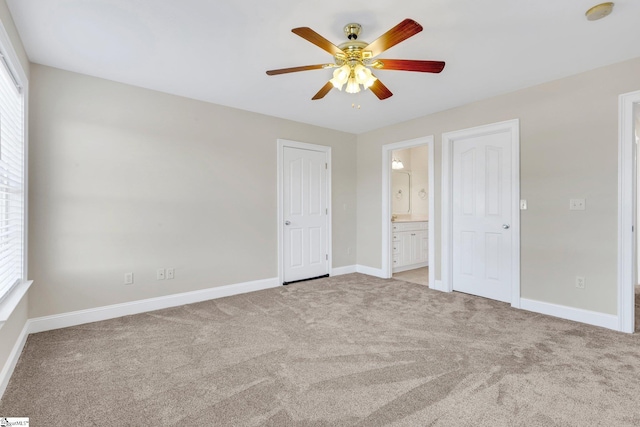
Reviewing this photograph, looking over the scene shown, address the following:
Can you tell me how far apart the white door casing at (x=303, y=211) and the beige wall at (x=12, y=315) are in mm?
2691

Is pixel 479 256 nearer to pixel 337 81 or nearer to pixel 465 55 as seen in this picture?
pixel 465 55

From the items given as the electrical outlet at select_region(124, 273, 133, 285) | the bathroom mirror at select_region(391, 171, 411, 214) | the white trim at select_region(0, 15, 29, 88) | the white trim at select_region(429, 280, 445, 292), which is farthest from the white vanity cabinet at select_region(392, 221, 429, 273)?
the white trim at select_region(0, 15, 29, 88)

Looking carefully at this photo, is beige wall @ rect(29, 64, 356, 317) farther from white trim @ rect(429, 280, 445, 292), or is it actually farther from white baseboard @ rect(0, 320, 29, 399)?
white trim @ rect(429, 280, 445, 292)

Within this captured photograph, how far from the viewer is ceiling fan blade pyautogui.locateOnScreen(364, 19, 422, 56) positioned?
1682 millimetres

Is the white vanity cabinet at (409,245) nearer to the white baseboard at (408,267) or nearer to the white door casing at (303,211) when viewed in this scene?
the white baseboard at (408,267)

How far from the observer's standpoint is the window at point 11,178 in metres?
2.06

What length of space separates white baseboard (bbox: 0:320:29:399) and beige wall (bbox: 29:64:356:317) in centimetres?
27

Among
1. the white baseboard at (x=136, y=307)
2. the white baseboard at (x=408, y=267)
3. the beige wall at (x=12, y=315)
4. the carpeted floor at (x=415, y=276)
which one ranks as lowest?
the carpeted floor at (x=415, y=276)

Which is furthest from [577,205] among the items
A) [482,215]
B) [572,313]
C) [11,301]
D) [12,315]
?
[12,315]

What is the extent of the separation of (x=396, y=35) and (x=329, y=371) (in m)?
2.22

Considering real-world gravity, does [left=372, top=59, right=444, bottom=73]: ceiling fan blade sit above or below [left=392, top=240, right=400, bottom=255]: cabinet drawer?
above

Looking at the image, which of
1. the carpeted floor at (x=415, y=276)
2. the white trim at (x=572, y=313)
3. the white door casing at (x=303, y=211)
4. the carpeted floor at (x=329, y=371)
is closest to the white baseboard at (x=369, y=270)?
the carpeted floor at (x=415, y=276)

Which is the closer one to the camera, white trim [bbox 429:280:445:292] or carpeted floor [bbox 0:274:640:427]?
carpeted floor [bbox 0:274:640:427]

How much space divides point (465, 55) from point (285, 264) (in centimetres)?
336
